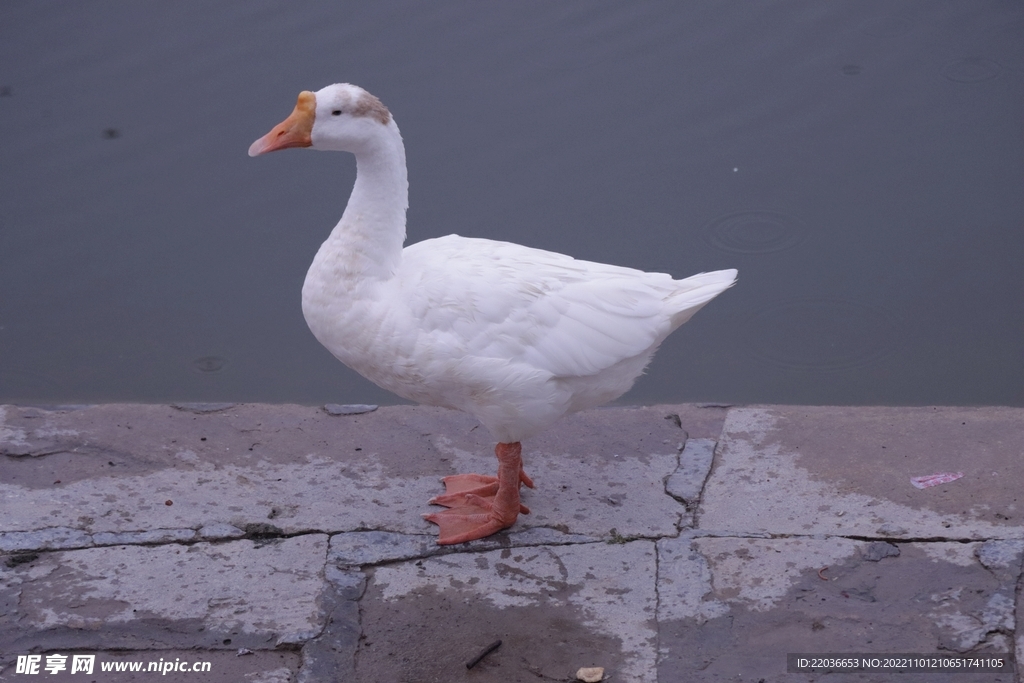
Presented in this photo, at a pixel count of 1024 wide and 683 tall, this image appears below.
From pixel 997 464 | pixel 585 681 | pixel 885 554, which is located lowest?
pixel 585 681

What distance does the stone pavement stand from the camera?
3219 mm

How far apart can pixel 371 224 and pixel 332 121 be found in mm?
377

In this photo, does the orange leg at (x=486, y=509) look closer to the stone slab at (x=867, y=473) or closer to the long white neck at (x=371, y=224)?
the stone slab at (x=867, y=473)

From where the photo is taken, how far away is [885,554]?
11.6 ft

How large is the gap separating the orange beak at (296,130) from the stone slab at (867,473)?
6.38 feet

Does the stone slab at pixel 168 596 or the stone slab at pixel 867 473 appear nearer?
the stone slab at pixel 168 596

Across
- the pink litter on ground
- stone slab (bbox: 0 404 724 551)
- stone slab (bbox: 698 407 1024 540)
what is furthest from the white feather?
the pink litter on ground

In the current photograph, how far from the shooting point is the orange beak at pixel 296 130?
3.44 metres

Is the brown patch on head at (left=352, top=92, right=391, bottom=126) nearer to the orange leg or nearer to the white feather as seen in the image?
the white feather

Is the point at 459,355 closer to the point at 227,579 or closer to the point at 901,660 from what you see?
the point at 227,579

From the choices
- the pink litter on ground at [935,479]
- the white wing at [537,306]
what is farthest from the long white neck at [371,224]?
the pink litter on ground at [935,479]

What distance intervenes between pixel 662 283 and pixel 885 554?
3.94 feet

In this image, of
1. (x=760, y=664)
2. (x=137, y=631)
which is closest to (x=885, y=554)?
(x=760, y=664)

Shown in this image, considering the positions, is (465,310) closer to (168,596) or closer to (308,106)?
(308,106)
